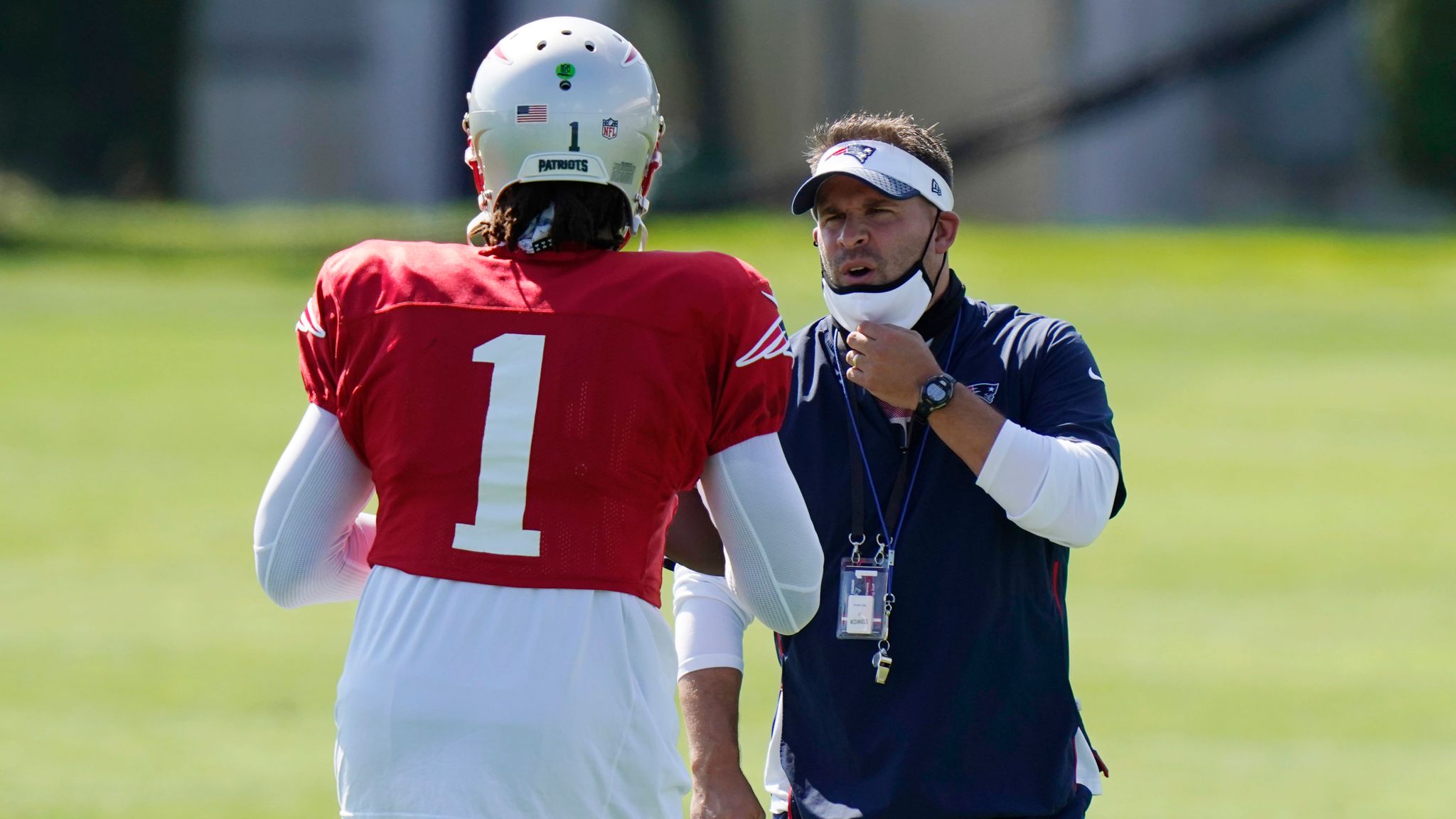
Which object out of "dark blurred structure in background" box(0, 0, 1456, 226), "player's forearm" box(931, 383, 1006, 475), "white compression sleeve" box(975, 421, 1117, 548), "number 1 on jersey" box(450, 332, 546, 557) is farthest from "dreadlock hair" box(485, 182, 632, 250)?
"dark blurred structure in background" box(0, 0, 1456, 226)

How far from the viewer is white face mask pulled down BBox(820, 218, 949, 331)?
12.2 feet

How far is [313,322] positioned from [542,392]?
43cm

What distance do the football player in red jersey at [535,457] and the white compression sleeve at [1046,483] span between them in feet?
1.70

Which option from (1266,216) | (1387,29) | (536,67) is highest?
(1387,29)

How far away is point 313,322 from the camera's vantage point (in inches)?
120

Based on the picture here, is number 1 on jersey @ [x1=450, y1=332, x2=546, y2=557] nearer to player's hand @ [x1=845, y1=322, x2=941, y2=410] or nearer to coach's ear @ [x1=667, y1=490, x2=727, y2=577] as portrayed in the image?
coach's ear @ [x1=667, y1=490, x2=727, y2=577]

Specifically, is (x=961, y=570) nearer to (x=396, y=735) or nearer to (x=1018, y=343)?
(x=1018, y=343)

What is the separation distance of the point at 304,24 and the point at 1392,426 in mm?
33090

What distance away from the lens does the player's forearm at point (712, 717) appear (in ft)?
11.5

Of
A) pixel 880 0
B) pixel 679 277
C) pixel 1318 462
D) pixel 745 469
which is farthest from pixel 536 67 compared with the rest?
pixel 880 0

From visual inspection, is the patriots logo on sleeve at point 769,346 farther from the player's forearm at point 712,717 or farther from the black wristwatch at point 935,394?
the player's forearm at point 712,717

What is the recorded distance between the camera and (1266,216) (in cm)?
4122

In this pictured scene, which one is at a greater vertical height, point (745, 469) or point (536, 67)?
point (536, 67)

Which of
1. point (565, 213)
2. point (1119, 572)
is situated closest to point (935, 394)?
point (565, 213)
